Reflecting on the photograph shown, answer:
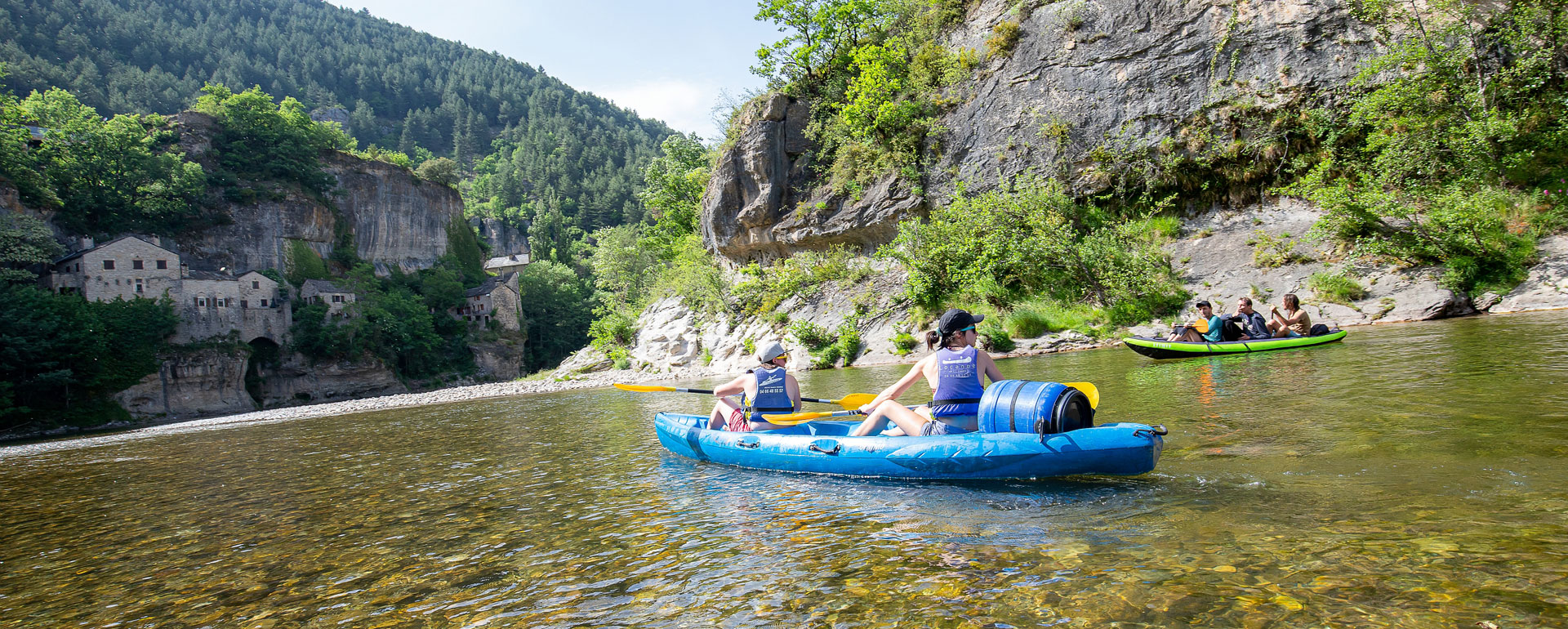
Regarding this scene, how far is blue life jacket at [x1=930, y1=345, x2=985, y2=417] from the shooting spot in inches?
232

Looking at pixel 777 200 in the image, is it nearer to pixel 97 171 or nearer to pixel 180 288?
pixel 180 288

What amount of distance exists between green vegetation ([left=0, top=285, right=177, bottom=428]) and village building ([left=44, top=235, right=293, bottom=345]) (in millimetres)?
→ 1249

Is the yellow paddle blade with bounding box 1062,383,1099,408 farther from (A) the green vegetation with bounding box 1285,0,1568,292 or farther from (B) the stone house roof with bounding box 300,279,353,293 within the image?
(B) the stone house roof with bounding box 300,279,353,293

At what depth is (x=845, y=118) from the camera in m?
26.3

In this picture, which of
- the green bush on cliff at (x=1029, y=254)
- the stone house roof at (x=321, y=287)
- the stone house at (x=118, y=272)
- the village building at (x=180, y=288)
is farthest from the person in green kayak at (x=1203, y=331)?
the stone house roof at (x=321, y=287)

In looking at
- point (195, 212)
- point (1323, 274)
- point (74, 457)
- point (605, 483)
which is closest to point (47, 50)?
point (195, 212)

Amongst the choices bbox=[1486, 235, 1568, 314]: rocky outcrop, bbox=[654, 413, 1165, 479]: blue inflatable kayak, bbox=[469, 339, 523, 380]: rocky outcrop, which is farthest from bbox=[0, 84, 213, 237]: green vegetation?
bbox=[1486, 235, 1568, 314]: rocky outcrop

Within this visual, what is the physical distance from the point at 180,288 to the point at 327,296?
7.77 m

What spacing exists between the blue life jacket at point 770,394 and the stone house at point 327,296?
4285cm

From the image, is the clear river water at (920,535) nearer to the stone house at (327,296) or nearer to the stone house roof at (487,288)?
the stone house at (327,296)

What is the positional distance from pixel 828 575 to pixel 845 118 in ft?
79.7

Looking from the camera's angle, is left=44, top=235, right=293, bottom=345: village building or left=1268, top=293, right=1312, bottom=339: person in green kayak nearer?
left=1268, top=293, right=1312, bottom=339: person in green kayak

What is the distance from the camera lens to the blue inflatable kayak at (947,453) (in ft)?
16.4

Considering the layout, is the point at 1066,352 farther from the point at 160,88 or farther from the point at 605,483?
the point at 160,88
